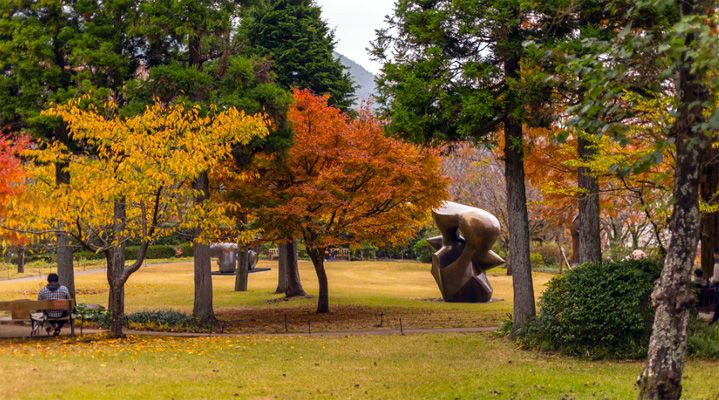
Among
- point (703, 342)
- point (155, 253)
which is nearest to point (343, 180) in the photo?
point (703, 342)

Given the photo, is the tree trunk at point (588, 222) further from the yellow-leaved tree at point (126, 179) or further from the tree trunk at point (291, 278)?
the tree trunk at point (291, 278)

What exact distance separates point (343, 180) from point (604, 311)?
9.98 metres

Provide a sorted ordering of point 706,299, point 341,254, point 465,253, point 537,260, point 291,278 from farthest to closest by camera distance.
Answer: point 341,254 → point 537,260 → point 291,278 → point 465,253 → point 706,299

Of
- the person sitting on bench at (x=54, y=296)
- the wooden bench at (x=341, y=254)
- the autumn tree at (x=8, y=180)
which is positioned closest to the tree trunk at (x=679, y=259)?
the autumn tree at (x=8, y=180)

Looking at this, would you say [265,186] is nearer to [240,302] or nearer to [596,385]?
[240,302]

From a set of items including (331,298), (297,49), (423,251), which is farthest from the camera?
(423,251)

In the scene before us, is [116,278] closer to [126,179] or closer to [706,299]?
[126,179]

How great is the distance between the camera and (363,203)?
22.6m

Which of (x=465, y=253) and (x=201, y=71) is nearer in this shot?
(x=201, y=71)

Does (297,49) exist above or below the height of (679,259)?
above

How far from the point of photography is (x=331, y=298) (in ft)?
103

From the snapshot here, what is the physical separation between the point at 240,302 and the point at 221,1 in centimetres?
1268

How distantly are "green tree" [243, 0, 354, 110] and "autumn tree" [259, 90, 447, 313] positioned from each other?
8.94 metres

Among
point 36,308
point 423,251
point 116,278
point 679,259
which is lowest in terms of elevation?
point 36,308
